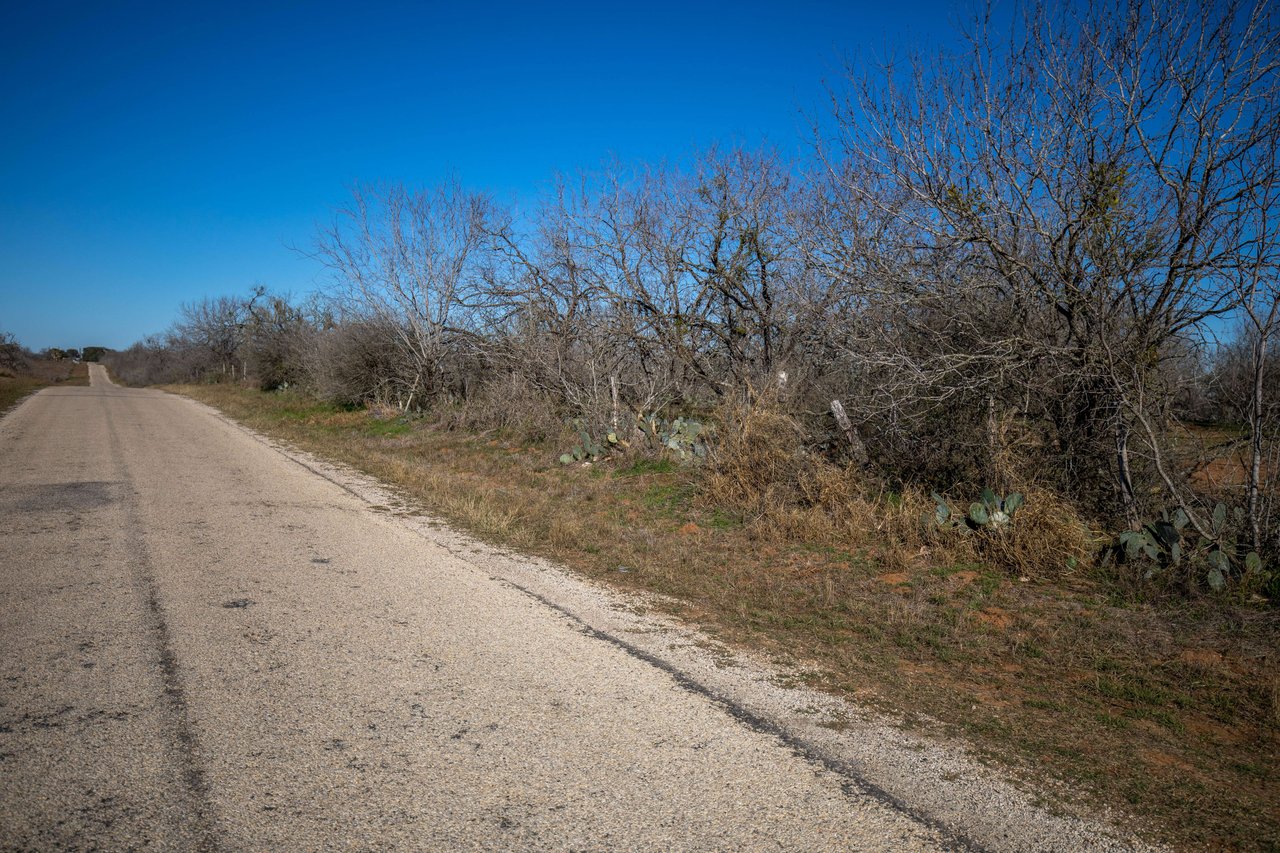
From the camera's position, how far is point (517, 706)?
3.99 meters

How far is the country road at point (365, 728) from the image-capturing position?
2.92m

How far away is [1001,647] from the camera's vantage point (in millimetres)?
5246

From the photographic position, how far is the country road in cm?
292

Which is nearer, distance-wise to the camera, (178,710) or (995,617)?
(178,710)

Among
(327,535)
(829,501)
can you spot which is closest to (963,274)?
(829,501)

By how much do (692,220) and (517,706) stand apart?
1068 centimetres

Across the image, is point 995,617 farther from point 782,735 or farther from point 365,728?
point 365,728

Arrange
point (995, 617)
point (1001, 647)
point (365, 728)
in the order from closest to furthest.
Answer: point (365, 728)
point (1001, 647)
point (995, 617)

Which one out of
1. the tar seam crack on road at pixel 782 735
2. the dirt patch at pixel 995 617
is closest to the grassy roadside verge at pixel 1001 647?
the dirt patch at pixel 995 617

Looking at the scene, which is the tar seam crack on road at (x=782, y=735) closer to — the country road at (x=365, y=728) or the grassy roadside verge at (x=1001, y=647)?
the country road at (x=365, y=728)

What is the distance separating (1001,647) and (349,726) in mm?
4251

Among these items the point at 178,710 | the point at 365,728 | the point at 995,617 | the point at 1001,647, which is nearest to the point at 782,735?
the point at 365,728

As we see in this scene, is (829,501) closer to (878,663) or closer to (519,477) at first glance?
(878,663)

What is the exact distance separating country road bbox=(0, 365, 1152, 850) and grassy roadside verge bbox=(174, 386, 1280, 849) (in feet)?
2.65
